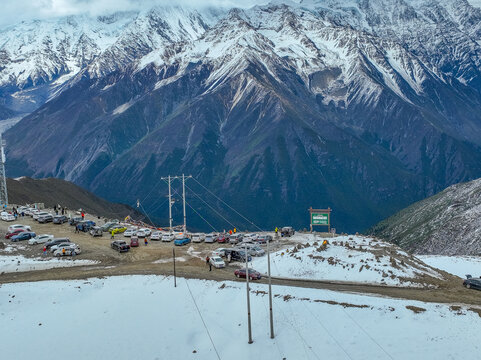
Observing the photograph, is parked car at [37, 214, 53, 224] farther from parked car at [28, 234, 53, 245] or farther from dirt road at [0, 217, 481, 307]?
parked car at [28, 234, 53, 245]

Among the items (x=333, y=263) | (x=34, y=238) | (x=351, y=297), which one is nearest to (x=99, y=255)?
(x=34, y=238)

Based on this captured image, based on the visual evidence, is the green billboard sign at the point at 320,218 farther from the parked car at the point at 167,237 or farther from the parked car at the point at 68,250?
the parked car at the point at 68,250

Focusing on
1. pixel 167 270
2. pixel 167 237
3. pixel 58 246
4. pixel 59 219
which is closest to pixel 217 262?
pixel 167 270

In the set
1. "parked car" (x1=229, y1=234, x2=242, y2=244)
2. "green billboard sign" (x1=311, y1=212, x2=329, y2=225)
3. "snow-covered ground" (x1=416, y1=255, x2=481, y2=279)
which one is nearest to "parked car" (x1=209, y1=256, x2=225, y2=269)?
"parked car" (x1=229, y1=234, x2=242, y2=244)

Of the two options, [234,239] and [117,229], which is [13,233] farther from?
Answer: [234,239]

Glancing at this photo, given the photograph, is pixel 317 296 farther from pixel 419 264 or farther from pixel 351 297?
pixel 419 264

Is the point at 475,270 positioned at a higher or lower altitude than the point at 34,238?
lower
